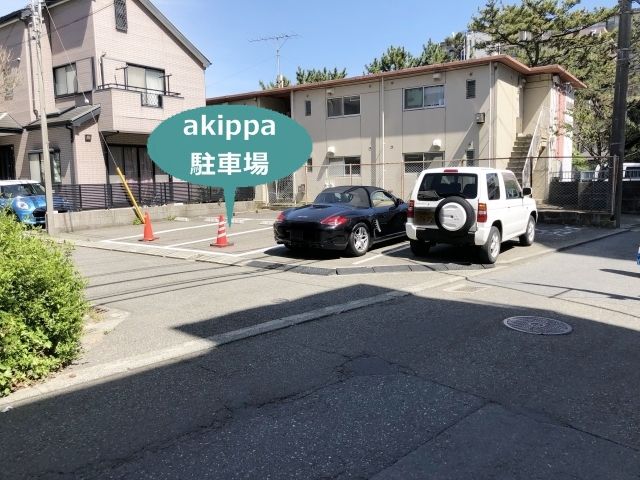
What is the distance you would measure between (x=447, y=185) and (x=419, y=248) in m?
1.51

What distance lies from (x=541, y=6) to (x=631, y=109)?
30.7 feet

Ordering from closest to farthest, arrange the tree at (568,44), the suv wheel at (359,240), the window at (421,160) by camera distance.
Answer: the suv wheel at (359,240), the window at (421,160), the tree at (568,44)

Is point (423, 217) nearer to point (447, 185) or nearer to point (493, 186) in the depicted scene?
point (447, 185)

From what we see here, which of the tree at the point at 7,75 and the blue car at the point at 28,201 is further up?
the tree at the point at 7,75

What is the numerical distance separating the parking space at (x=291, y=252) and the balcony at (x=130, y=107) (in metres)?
4.67

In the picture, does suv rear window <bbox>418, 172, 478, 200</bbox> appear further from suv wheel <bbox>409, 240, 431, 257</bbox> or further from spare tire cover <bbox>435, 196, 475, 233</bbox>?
suv wheel <bbox>409, 240, 431, 257</bbox>

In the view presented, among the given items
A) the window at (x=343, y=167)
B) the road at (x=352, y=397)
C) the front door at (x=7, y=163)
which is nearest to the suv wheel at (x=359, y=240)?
the road at (x=352, y=397)

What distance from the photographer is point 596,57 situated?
2928cm

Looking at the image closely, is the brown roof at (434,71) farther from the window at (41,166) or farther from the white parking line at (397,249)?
the white parking line at (397,249)

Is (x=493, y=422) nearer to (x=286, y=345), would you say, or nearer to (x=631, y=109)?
(x=286, y=345)

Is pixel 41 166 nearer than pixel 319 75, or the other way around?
pixel 41 166

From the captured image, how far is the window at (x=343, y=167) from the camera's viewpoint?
24.9 meters

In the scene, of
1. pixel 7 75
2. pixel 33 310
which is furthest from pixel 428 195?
pixel 7 75

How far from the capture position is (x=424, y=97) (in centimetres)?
2284
